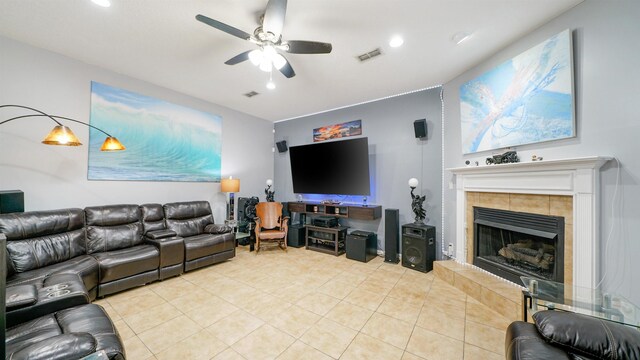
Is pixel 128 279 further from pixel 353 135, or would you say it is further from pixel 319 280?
pixel 353 135

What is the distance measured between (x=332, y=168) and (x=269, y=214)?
159cm

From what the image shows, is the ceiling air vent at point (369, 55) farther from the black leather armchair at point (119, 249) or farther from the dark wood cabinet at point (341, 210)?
the black leather armchair at point (119, 249)

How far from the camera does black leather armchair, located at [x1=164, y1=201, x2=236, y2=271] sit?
339cm

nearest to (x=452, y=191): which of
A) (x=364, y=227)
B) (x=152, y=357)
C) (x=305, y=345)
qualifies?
(x=364, y=227)

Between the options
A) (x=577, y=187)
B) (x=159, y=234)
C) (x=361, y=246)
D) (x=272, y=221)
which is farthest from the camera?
(x=272, y=221)

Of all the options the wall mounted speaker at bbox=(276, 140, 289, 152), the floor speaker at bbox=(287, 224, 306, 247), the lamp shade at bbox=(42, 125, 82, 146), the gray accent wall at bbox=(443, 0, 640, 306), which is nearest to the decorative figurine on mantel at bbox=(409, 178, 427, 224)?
the gray accent wall at bbox=(443, 0, 640, 306)

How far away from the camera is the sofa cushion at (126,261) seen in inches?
103

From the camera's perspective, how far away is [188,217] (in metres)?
3.91

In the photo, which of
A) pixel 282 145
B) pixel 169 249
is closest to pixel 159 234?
pixel 169 249

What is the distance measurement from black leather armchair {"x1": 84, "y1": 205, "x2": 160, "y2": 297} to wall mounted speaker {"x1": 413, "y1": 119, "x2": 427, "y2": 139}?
4.24 m

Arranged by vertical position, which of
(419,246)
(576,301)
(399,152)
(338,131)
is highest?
(338,131)

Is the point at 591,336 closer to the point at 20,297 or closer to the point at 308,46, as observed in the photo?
the point at 308,46

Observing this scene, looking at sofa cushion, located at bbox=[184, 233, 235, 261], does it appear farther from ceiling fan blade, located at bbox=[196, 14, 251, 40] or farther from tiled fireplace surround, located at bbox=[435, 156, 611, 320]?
tiled fireplace surround, located at bbox=[435, 156, 611, 320]

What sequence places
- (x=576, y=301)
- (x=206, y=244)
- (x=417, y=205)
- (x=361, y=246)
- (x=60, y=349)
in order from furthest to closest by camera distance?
(x=361, y=246) < (x=417, y=205) < (x=206, y=244) < (x=576, y=301) < (x=60, y=349)
